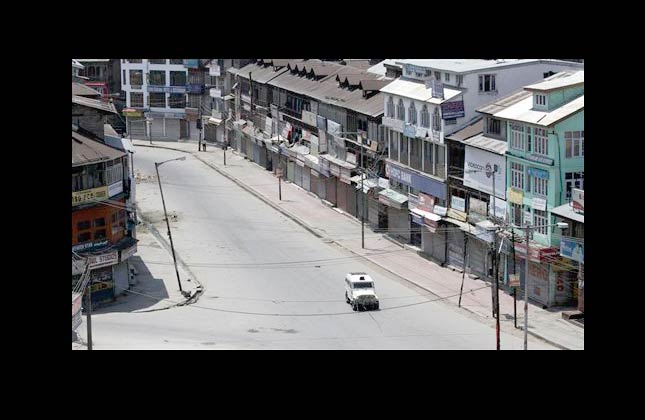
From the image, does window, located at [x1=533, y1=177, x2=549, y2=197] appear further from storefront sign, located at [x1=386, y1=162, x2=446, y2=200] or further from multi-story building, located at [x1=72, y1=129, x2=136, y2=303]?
multi-story building, located at [x1=72, y1=129, x2=136, y2=303]

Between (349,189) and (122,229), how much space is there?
25.0 m

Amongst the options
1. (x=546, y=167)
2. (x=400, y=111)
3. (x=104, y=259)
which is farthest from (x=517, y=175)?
(x=104, y=259)

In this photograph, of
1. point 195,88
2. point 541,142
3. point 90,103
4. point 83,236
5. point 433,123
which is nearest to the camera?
point 541,142

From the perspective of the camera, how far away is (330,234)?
252ft

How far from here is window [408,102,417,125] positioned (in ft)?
232

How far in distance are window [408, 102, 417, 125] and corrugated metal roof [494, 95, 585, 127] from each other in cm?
995

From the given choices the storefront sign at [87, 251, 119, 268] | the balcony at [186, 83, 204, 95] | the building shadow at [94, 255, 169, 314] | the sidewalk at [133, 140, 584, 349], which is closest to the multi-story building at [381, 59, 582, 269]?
the sidewalk at [133, 140, 584, 349]

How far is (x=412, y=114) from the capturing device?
7119cm

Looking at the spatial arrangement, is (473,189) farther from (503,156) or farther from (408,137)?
(408,137)

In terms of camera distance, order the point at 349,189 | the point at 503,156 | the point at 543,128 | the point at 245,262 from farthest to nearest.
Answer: the point at 349,189 < the point at 245,262 < the point at 503,156 < the point at 543,128

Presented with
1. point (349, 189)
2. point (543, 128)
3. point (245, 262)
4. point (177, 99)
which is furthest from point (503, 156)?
point (177, 99)

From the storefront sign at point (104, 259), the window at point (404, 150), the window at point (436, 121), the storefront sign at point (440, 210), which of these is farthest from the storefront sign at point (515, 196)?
the storefront sign at point (104, 259)

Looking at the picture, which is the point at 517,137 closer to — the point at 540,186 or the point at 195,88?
the point at 540,186

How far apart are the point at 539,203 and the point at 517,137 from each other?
3.84 m
